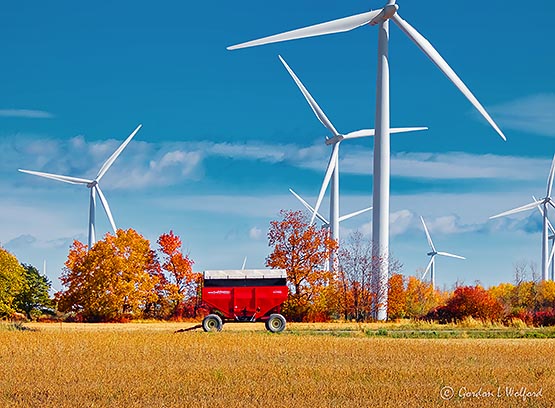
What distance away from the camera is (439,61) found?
62.8 metres

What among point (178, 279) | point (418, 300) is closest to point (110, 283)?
point (178, 279)

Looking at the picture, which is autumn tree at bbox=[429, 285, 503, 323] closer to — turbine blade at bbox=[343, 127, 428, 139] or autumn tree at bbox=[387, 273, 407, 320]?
autumn tree at bbox=[387, 273, 407, 320]

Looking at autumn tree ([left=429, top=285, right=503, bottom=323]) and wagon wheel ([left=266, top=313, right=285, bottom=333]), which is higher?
autumn tree ([left=429, top=285, right=503, bottom=323])

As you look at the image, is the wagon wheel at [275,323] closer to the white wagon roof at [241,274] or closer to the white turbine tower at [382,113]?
the white wagon roof at [241,274]

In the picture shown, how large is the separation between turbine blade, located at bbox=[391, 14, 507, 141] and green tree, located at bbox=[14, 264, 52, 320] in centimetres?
3574

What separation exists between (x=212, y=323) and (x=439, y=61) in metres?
26.8

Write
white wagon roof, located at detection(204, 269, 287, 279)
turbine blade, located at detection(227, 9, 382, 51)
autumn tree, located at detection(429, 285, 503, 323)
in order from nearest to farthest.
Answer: white wagon roof, located at detection(204, 269, 287, 279) < turbine blade, located at detection(227, 9, 382, 51) < autumn tree, located at detection(429, 285, 503, 323)

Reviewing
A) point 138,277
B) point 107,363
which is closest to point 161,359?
point 107,363

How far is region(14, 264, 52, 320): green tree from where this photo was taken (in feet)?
235

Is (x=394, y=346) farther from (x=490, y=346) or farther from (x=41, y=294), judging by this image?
(x=41, y=294)

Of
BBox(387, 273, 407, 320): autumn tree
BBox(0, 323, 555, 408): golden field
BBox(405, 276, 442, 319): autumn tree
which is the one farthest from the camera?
BBox(405, 276, 442, 319): autumn tree

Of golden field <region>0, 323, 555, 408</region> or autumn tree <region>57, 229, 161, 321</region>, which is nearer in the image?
golden field <region>0, 323, 555, 408</region>

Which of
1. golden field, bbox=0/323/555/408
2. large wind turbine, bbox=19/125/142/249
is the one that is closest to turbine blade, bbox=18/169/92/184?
large wind turbine, bbox=19/125/142/249

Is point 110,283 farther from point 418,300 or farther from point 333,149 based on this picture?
point 418,300
